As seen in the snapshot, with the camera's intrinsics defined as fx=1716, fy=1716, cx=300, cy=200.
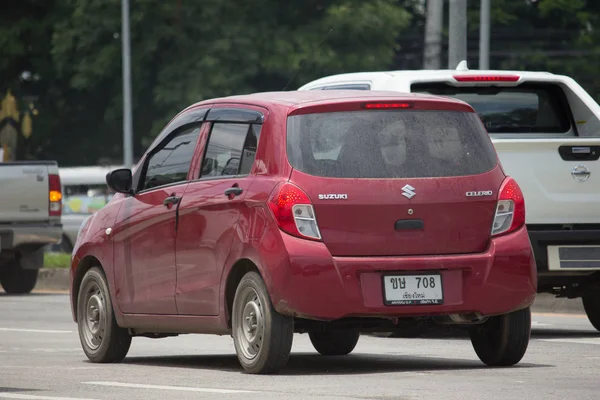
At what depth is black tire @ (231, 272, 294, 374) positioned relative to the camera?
948 cm

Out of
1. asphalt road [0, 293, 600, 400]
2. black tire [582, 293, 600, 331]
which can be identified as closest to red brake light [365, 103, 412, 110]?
asphalt road [0, 293, 600, 400]

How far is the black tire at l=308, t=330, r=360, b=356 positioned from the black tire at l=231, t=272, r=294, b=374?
5.75ft

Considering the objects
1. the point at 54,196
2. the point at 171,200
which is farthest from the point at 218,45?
the point at 171,200

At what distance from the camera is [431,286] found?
957cm

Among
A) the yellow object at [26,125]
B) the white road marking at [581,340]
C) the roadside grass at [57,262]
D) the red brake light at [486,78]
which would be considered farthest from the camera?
the yellow object at [26,125]

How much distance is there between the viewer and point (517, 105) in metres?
13.8

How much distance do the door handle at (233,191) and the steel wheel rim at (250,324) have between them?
0.56 m

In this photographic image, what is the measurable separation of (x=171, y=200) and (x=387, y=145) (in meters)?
1.52

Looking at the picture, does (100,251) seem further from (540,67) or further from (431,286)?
(540,67)

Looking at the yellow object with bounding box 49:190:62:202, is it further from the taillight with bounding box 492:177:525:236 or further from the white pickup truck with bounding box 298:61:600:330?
the taillight with bounding box 492:177:525:236

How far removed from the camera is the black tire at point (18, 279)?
73.6ft

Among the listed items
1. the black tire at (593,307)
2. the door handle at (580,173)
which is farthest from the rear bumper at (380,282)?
the black tire at (593,307)

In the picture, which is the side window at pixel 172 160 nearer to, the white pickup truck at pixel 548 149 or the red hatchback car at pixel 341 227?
the red hatchback car at pixel 341 227

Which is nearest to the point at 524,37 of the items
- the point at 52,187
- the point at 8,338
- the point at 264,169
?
the point at 52,187
